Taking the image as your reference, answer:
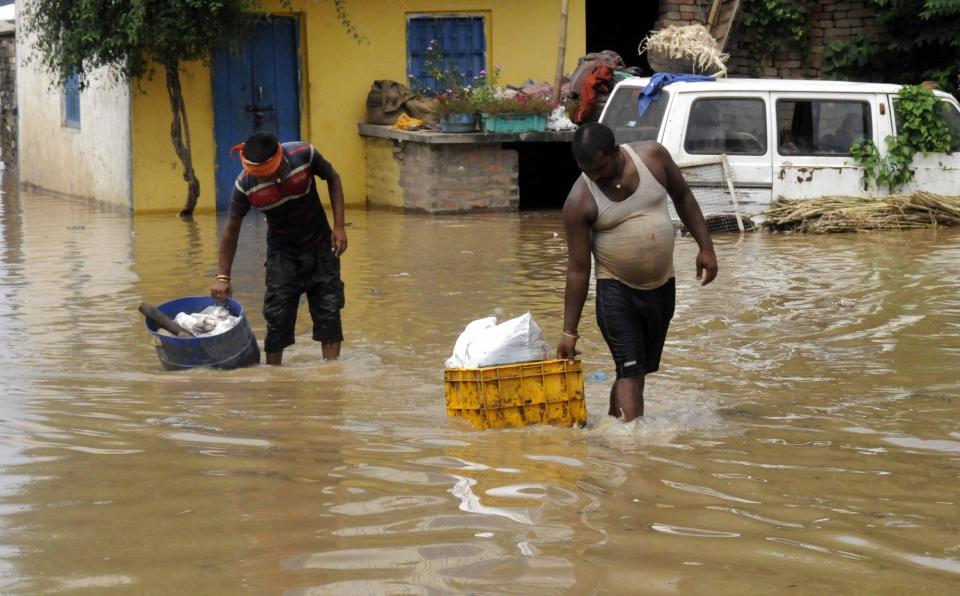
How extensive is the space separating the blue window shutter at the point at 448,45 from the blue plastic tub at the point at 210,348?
1139 centimetres

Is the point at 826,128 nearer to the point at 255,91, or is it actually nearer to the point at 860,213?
the point at 860,213

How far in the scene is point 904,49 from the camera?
19.0 m

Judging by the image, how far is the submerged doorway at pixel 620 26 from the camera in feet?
71.5

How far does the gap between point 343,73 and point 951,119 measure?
8413mm

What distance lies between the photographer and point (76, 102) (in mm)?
20203

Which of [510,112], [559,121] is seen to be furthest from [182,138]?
[559,121]

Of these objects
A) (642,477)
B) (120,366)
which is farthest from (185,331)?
(642,477)

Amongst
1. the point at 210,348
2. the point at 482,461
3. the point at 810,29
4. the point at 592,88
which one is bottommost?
the point at 482,461

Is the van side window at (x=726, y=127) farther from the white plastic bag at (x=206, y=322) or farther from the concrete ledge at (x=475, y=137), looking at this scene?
the white plastic bag at (x=206, y=322)

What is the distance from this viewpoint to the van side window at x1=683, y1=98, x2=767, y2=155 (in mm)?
13367

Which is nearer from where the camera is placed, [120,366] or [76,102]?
[120,366]

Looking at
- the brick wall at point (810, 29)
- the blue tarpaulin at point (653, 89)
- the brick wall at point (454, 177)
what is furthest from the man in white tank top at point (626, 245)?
the brick wall at point (810, 29)

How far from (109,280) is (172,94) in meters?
5.90

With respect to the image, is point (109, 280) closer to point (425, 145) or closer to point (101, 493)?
point (425, 145)
